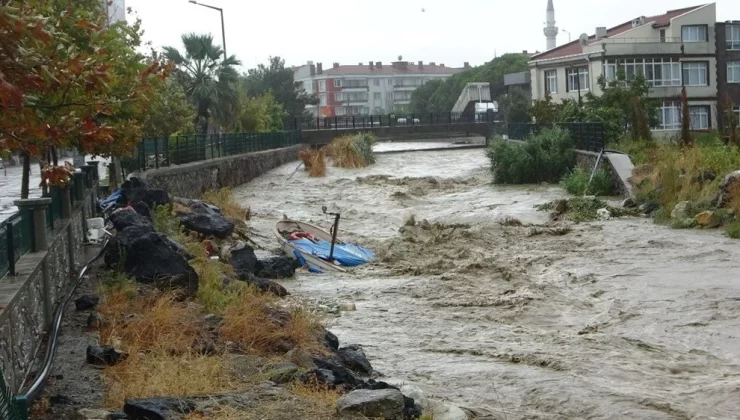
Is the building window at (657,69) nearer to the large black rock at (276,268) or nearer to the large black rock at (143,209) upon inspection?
the large black rock at (276,268)

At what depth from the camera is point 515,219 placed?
100 feet

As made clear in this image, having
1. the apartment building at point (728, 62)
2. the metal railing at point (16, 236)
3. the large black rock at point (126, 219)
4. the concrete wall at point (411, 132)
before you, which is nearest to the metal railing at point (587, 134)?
the large black rock at point (126, 219)

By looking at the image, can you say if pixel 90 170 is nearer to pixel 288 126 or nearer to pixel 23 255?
pixel 23 255

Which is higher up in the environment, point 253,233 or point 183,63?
point 183,63

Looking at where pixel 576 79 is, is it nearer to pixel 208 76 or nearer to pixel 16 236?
pixel 208 76

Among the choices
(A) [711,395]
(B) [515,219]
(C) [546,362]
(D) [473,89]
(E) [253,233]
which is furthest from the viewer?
(D) [473,89]

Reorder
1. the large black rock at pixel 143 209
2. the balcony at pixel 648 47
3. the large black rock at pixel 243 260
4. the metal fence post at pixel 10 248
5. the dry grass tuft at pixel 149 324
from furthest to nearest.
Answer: the balcony at pixel 648 47
the large black rock at pixel 143 209
the large black rock at pixel 243 260
the dry grass tuft at pixel 149 324
the metal fence post at pixel 10 248

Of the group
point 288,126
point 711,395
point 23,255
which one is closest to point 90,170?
point 23,255

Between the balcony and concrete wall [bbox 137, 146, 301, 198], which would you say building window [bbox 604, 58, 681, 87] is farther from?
concrete wall [bbox 137, 146, 301, 198]

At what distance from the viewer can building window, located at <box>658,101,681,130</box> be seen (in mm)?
68875

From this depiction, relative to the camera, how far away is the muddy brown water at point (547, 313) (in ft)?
40.5

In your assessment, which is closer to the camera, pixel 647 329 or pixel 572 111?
pixel 647 329

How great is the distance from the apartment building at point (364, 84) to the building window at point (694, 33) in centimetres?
11327

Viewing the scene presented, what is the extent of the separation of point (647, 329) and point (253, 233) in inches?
574
